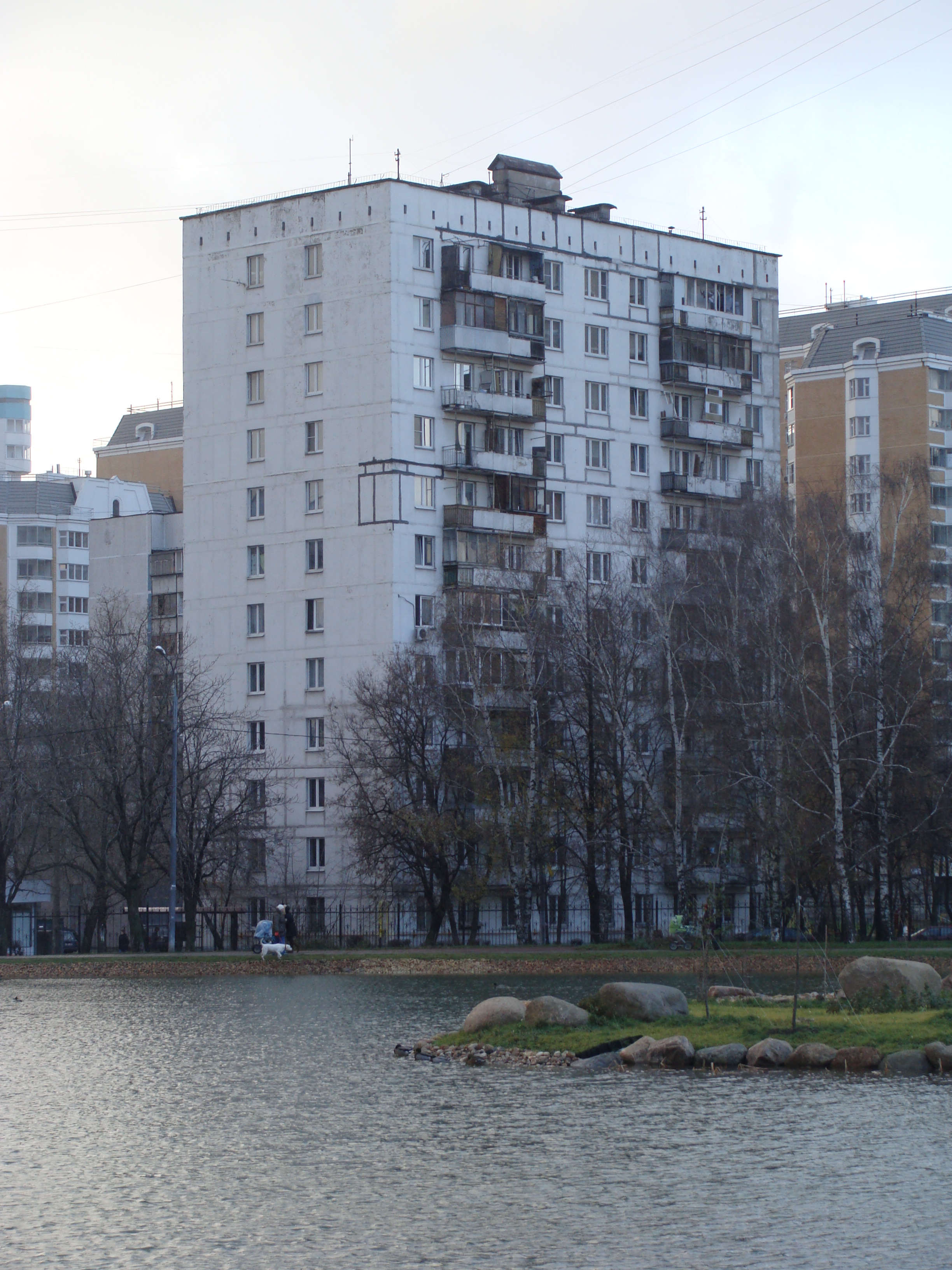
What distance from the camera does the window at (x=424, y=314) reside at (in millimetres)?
82875

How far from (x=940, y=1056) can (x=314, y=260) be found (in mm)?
66615

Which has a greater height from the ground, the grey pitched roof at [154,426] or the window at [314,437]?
the grey pitched roof at [154,426]

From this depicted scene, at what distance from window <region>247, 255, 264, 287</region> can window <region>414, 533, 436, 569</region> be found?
14992mm

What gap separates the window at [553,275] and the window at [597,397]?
4921 millimetres

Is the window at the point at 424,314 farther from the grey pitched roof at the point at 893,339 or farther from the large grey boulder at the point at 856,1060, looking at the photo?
the large grey boulder at the point at 856,1060

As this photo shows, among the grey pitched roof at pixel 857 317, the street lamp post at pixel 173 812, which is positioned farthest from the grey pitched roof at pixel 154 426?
the street lamp post at pixel 173 812

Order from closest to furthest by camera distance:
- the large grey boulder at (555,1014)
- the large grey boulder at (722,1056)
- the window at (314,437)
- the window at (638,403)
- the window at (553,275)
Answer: the large grey boulder at (722,1056)
the large grey boulder at (555,1014)
the window at (314,437)
the window at (553,275)
the window at (638,403)

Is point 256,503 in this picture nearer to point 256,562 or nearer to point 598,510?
point 256,562

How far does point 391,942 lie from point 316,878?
9.79 meters

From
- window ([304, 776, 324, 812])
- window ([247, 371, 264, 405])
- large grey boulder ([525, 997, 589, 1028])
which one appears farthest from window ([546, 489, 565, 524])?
large grey boulder ([525, 997, 589, 1028])

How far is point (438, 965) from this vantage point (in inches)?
2051

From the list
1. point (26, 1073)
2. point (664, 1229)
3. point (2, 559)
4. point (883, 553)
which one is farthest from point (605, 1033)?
point (2, 559)

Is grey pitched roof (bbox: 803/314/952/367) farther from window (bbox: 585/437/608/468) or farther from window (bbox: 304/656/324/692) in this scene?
window (bbox: 304/656/324/692)

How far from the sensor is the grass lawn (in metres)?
25.1
